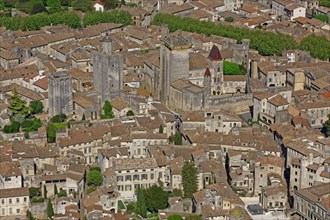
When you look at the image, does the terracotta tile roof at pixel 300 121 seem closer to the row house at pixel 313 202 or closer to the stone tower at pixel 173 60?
the stone tower at pixel 173 60

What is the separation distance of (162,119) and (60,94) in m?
6.42

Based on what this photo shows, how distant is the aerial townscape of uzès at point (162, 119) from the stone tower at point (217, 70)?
0.24 feet

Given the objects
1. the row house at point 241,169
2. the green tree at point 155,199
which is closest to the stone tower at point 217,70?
the row house at point 241,169

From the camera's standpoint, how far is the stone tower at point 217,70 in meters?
61.1

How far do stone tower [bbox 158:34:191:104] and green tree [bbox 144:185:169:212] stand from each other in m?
13.4

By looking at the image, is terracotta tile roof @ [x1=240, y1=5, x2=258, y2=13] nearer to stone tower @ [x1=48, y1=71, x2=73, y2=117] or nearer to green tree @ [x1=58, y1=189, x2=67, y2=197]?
stone tower @ [x1=48, y1=71, x2=73, y2=117]

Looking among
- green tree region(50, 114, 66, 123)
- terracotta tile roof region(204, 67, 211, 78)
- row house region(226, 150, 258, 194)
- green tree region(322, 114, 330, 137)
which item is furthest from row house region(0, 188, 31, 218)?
green tree region(322, 114, 330, 137)

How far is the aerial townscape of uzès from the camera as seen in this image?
4666cm

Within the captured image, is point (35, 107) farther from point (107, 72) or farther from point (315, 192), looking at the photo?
point (315, 192)

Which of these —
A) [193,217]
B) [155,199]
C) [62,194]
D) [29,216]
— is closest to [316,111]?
[155,199]

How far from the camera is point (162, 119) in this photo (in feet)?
179

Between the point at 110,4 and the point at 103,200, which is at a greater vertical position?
the point at 103,200

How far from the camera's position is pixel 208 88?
2276 inches

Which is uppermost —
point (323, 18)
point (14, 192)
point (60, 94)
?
point (60, 94)
